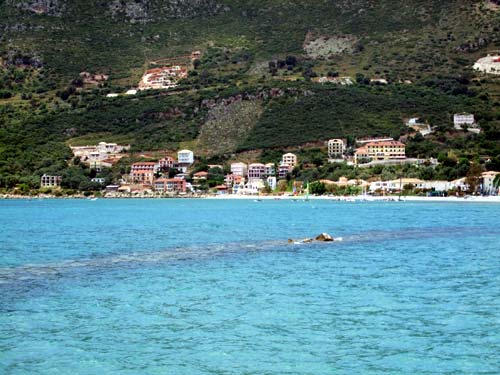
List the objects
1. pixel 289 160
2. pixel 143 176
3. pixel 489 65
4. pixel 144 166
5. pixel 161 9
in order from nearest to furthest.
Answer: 1. pixel 289 160
2. pixel 144 166
3. pixel 143 176
4. pixel 489 65
5. pixel 161 9

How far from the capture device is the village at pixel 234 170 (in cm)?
11694

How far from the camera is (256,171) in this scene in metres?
122

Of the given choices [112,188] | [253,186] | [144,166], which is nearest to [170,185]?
[144,166]

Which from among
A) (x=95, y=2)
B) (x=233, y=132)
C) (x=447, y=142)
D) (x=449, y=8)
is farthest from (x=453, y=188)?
(x=95, y=2)

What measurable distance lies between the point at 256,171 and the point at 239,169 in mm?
2782

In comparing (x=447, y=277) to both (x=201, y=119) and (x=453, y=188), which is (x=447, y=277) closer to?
(x=453, y=188)

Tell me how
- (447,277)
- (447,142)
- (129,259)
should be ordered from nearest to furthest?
1. (447,277)
2. (129,259)
3. (447,142)

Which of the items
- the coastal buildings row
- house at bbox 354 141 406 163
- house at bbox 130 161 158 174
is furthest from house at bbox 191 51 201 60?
house at bbox 354 141 406 163

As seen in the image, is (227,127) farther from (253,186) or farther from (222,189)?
(253,186)

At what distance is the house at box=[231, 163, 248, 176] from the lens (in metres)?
122

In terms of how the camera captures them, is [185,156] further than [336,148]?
Yes

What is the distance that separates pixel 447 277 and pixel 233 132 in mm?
102171

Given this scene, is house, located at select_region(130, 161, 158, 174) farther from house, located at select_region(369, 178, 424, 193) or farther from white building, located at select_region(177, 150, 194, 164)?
house, located at select_region(369, 178, 424, 193)

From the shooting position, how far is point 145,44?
16675cm
